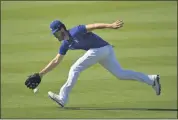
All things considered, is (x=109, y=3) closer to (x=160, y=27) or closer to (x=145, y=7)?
(x=145, y=7)

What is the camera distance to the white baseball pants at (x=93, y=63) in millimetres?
7891

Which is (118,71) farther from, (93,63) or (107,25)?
(107,25)

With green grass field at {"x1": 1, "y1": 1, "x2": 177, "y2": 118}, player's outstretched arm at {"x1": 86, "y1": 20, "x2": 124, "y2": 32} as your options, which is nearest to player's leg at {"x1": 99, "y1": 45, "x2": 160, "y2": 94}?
green grass field at {"x1": 1, "y1": 1, "x2": 177, "y2": 118}

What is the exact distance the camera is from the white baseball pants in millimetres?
7891

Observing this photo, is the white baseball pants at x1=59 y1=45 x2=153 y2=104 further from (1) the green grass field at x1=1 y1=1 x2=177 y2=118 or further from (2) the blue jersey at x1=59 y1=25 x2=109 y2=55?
(1) the green grass field at x1=1 y1=1 x2=177 y2=118

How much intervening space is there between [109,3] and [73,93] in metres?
5.25

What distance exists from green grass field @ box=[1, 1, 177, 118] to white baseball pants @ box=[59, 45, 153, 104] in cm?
36

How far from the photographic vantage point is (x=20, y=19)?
12969 mm

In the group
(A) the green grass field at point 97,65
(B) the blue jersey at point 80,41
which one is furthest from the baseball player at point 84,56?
(A) the green grass field at point 97,65

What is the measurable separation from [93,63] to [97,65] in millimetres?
2382

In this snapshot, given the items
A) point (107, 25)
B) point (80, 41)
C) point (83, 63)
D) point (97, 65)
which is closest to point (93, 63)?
point (83, 63)

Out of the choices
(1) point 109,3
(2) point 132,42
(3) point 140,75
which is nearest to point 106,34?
(2) point 132,42

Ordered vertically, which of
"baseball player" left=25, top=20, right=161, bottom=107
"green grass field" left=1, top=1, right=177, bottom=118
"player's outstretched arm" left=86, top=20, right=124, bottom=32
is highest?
"player's outstretched arm" left=86, top=20, right=124, bottom=32

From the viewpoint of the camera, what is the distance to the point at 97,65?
34.0ft
